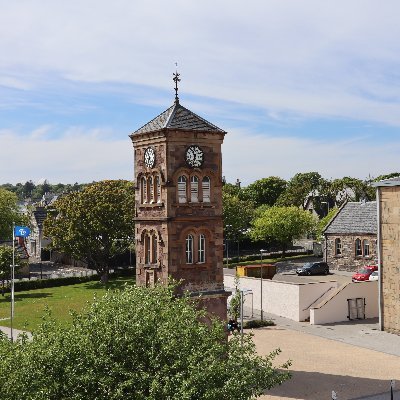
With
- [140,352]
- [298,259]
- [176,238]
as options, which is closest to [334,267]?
[298,259]

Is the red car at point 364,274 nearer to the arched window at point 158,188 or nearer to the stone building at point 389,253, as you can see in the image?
the stone building at point 389,253

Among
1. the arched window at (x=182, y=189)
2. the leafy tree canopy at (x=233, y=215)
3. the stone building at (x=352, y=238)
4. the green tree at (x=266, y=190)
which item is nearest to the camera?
the arched window at (x=182, y=189)

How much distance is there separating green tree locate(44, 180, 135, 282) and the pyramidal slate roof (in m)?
30.8

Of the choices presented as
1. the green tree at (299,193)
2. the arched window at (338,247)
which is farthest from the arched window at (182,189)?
the green tree at (299,193)

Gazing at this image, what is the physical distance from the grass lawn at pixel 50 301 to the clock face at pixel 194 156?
16.3 metres

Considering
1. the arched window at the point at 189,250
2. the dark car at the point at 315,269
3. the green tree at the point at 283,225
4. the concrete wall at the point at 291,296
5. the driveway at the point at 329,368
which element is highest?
the green tree at the point at 283,225

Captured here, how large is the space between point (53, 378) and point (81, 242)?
42.8m

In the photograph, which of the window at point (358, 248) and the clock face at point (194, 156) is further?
the window at point (358, 248)

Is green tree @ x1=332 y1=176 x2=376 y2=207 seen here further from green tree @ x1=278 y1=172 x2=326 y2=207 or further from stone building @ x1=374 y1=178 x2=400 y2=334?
stone building @ x1=374 y1=178 x2=400 y2=334

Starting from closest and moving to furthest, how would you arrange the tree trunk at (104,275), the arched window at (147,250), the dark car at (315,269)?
the arched window at (147,250)
the dark car at (315,269)
the tree trunk at (104,275)

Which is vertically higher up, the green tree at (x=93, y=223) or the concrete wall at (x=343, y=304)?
the green tree at (x=93, y=223)

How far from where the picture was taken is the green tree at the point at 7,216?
7725cm

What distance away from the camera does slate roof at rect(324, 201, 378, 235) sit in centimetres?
5669

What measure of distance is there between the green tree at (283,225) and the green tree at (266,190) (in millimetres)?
36554
